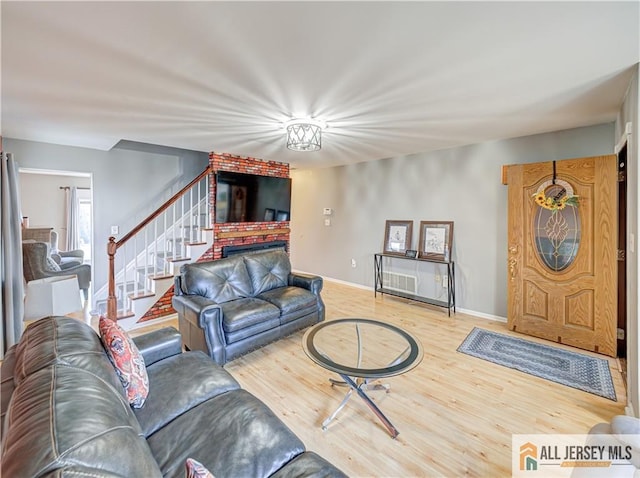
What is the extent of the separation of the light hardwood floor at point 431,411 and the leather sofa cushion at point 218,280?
71 cm

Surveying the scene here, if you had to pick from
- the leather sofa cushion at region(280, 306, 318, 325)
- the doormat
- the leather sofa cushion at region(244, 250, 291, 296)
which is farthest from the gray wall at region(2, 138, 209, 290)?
the doormat

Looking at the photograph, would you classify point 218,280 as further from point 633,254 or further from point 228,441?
point 633,254

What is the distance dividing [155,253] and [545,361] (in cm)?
482

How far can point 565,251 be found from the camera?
3268mm

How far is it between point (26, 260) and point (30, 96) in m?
2.53

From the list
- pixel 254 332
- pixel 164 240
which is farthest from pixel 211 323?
pixel 164 240

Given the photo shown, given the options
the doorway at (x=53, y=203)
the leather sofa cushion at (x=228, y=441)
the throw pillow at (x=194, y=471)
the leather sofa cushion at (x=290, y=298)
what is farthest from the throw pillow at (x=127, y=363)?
the doorway at (x=53, y=203)

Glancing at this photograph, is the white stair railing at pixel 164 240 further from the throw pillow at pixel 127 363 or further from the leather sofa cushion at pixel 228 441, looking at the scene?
the leather sofa cushion at pixel 228 441

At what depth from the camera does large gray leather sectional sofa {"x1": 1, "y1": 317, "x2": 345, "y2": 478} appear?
2.51ft

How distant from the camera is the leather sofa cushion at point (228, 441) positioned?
3.83 feet

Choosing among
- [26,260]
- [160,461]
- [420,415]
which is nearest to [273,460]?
[160,461]

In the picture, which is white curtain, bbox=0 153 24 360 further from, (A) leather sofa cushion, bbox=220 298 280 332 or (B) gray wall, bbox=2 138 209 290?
(A) leather sofa cushion, bbox=220 298 280 332

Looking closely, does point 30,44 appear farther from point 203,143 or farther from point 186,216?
point 186,216

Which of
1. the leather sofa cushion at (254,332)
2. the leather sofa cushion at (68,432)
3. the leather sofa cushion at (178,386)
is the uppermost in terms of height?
the leather sofa cushion at (68,432)
